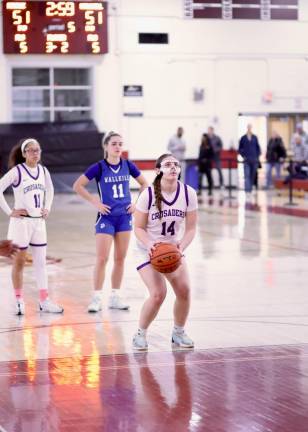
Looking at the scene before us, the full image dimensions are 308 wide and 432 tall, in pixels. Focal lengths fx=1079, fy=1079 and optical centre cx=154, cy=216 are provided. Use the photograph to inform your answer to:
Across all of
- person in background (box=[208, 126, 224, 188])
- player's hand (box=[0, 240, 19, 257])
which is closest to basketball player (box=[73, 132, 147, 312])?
player's hand (box=[0, 240, 19, 257])

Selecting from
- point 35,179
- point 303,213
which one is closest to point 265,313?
point 35,179

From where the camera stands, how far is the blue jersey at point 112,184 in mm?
12656

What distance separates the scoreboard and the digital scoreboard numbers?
143 inches

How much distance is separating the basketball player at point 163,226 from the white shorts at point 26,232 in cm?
244

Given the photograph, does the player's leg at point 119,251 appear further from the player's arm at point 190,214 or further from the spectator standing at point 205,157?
the spectator standing at point 205,157

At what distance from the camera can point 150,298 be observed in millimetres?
10336

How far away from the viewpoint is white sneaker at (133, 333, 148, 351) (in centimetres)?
1040

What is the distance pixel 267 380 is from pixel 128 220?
417 centimetres

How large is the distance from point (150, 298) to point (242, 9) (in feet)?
90.3

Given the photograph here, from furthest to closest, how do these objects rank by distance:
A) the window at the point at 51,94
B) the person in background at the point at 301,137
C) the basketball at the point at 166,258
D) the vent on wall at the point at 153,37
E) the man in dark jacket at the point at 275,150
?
the vent on wall at the point at 153,37
the window at the point at 51,94
the man in dark jacket at the point at 275,150
the person in background at the point at 301,137
the basketball at the point at 166,258

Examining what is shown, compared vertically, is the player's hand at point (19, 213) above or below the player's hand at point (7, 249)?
below

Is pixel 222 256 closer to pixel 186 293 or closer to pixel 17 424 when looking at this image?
pixel 186 293

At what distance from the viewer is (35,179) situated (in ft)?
41.6

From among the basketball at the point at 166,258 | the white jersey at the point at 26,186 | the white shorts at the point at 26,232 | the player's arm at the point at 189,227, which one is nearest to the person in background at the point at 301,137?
the white jersey at the point at 26,186
